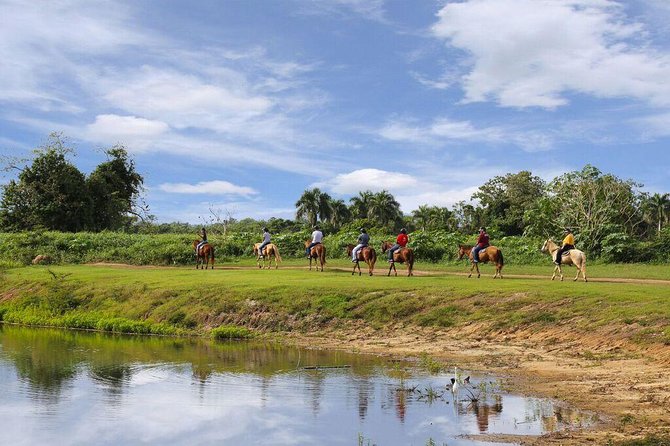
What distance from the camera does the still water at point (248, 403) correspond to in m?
11.5

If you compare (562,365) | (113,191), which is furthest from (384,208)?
(562,365)

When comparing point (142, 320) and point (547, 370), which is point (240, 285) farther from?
point (547, 370)

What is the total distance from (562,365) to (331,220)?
2728 inches

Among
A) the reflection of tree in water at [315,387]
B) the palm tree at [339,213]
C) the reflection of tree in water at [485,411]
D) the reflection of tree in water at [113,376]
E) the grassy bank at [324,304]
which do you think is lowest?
the reflection of tree in water at [113,376]

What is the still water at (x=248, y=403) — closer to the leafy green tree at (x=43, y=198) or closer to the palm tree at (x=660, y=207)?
the leafy green tree at (x=43, y=198)

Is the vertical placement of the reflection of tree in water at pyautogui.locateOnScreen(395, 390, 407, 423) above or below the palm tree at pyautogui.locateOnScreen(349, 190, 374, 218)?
below

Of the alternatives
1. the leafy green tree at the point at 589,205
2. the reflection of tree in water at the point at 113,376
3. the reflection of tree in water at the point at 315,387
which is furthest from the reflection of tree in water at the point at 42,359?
the leafy green tree at the point at 589,205

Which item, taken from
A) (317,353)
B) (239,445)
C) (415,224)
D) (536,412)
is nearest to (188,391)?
(239,445)

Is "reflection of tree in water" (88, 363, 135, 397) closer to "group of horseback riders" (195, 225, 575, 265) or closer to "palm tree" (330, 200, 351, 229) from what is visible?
"group of horseback riders" (195, 225, 575, 265)

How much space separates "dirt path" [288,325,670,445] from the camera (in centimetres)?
1098

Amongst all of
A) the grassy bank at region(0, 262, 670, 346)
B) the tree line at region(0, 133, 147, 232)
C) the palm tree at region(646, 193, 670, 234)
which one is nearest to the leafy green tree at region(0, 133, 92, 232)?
the tree line at region(0, 133, 147, 232)

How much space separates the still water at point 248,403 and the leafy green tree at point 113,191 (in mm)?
47043

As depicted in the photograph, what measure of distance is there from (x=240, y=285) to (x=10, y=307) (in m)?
10.9

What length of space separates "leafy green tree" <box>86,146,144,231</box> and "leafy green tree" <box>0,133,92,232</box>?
2553 mm
